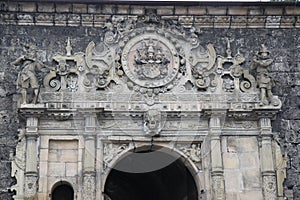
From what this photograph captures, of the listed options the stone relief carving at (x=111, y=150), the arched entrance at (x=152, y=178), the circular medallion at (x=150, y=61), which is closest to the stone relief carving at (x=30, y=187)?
the stone relief carving at (x=111, y=150)

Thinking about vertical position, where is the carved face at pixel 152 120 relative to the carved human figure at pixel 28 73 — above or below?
below

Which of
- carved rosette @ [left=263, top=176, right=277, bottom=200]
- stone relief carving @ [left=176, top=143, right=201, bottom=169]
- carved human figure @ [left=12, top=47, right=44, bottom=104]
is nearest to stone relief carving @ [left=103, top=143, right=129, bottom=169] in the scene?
stone relief carving @ [left=176, top=143, right=201, bottom=169]

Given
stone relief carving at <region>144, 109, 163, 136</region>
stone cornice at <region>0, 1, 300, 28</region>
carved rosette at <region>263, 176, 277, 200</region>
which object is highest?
stone cornice at <region>0, 1, 300, 28</region>

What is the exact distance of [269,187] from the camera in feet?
35.1

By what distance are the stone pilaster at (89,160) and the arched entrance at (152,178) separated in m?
0.75

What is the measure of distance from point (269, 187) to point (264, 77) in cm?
190

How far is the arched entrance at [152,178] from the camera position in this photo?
11.7 meters

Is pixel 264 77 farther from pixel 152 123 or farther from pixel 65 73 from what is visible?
pixel 65 73

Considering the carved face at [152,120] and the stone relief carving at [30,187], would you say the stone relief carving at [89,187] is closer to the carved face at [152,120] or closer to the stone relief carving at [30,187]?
the stone relief carving at [30,187]

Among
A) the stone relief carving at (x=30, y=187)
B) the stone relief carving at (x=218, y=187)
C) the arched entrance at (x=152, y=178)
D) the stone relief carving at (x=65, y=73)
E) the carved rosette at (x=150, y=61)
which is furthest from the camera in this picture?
the arched entrance at (x=152, y=178)

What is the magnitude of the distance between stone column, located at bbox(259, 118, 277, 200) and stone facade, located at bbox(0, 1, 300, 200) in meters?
0.02

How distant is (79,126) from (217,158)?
2372mm

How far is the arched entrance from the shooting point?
1173 cm

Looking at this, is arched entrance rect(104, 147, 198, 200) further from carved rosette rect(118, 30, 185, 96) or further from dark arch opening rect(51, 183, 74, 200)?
carved rosette rect(118, 30, 185, 96)
